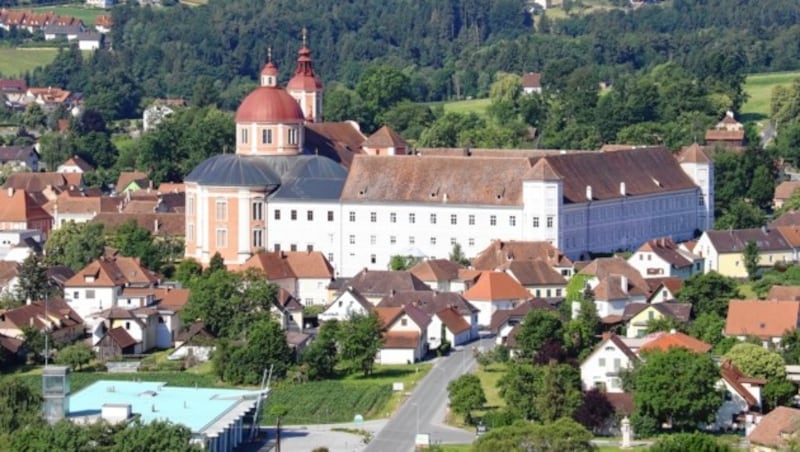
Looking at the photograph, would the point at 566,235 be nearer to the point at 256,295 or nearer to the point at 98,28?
the point at 256,295

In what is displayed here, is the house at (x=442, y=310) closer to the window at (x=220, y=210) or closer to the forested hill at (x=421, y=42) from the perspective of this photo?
the window at (x=220, y=210)

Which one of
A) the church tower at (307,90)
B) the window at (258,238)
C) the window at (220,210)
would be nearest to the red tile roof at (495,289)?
the window at (258,238)

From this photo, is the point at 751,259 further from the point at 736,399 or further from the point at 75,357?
the point at 75,357

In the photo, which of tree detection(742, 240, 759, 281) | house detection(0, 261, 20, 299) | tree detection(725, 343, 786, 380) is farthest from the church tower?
tree detection(725, 343, 786, 380)

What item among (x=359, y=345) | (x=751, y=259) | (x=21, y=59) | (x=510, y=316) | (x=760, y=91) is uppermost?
(x=21, y=59)

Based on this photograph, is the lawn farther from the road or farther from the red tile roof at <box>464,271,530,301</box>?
the road

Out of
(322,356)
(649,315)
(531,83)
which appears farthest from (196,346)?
(531,83)
